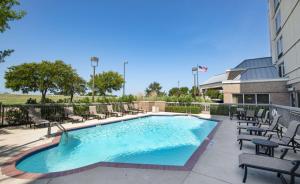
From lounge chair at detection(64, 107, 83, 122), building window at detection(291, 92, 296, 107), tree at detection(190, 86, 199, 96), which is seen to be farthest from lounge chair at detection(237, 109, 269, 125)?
tree at detection(190, 86, 199, 96)

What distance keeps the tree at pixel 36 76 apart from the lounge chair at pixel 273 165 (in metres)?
12.6

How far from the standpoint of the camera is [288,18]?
14.4m

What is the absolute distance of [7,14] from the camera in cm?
723

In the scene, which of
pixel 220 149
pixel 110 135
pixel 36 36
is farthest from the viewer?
pixel 36 36

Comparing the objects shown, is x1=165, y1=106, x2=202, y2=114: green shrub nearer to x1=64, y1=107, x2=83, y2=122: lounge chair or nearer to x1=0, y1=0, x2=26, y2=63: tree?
x1=64, y1=107, x2=83, y2=122: lounge chair

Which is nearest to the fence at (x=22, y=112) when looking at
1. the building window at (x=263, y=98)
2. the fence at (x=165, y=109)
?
the fence at (x=165, y=109)

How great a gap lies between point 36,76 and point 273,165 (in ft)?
44.8

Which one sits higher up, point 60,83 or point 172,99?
point 60,83

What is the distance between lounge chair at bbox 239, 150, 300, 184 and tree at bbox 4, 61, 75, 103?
1256 cm

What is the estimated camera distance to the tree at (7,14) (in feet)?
23.3

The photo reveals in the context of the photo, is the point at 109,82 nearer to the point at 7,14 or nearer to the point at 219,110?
the point at 219,110

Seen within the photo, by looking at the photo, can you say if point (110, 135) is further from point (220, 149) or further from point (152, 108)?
point (152, 108)

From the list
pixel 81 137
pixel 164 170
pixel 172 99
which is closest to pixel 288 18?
pixel 172 99

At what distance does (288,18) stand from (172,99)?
514 inches
